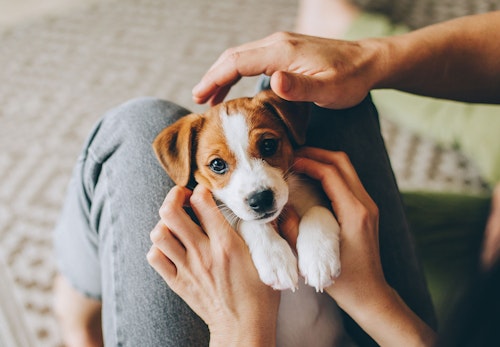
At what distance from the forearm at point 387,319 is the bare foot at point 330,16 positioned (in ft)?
5.87

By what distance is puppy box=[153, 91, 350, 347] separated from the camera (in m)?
0.93

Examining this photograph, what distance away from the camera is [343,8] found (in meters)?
2.48

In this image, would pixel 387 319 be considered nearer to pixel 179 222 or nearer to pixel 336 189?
pixel 336 189

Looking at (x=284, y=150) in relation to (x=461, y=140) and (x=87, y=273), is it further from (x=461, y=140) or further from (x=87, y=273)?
(x=461, y=140)

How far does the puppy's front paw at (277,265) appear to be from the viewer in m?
0.87

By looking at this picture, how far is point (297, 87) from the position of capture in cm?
92

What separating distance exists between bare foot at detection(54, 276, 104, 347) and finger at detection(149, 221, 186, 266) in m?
0.61

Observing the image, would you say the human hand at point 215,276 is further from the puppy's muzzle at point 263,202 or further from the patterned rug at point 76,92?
the patterned rug at point 76,92

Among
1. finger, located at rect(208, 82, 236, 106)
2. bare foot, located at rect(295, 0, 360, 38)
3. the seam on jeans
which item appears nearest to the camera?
the seam on jeans

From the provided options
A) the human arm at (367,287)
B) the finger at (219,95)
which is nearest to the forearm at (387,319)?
the human arm at (367,287)

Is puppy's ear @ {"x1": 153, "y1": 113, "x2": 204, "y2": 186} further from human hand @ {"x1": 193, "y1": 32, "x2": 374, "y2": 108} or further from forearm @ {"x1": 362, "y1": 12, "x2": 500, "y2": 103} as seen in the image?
forearm @ {"x1": 362, "y1": 12, "x2": 500, "y2": 103}

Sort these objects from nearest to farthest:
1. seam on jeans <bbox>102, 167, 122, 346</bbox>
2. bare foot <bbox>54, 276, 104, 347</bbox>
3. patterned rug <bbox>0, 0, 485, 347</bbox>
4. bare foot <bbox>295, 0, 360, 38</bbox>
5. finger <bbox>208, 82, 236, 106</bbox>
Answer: seam on jeans <bbox>102, 167, 122, 346</bbox> < finger <bbox>208, 82, 236, 106</bbox> < bare foot <bbox>54, 276, 104, 347</bbox> < patterned rug <bbox>0, 0, 485, 347</bbox> < bare foot <bbox>295, 0, 360, 38</bbox>

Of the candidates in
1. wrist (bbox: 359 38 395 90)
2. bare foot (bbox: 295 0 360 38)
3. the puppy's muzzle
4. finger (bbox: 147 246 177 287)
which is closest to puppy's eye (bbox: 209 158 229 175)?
the puppy's muzzle

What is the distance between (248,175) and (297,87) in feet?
0.67
